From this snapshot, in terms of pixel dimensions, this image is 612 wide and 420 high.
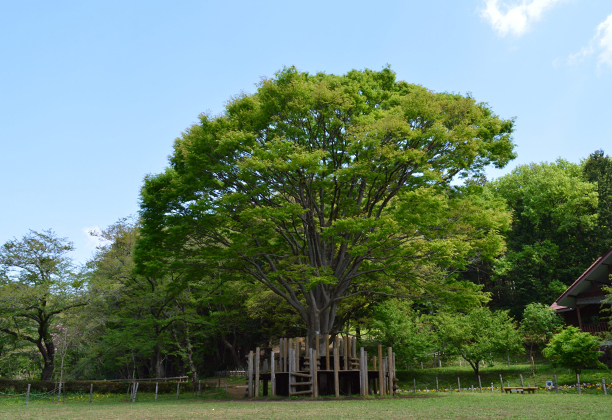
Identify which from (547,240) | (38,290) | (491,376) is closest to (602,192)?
(547,240)

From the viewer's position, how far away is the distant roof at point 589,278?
2810 cm

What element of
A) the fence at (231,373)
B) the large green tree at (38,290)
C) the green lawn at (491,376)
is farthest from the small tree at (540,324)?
the large green tree at (38,290)

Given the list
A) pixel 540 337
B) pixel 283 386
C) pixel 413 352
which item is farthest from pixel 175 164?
pixel 540 337

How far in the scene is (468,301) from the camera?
20.1m

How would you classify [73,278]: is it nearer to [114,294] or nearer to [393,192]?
[114,294]

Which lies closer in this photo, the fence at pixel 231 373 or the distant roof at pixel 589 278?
the distant roof at pixel 589 278

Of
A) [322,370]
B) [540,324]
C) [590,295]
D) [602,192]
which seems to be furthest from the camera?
[602,192]

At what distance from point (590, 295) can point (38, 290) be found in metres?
35.2

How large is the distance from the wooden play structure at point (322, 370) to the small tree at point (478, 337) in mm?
6492

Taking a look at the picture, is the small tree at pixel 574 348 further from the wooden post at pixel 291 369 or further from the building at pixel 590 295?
the wooden post at pixel 291 369

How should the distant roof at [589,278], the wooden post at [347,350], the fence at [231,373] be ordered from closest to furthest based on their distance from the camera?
the wooden post at [347,350], the distant roof at [589,278], the fence at [231,373]

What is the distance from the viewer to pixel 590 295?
97.5 feet

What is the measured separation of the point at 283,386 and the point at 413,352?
359 inches

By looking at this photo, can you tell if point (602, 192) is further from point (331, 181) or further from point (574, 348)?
point (331, 181)
